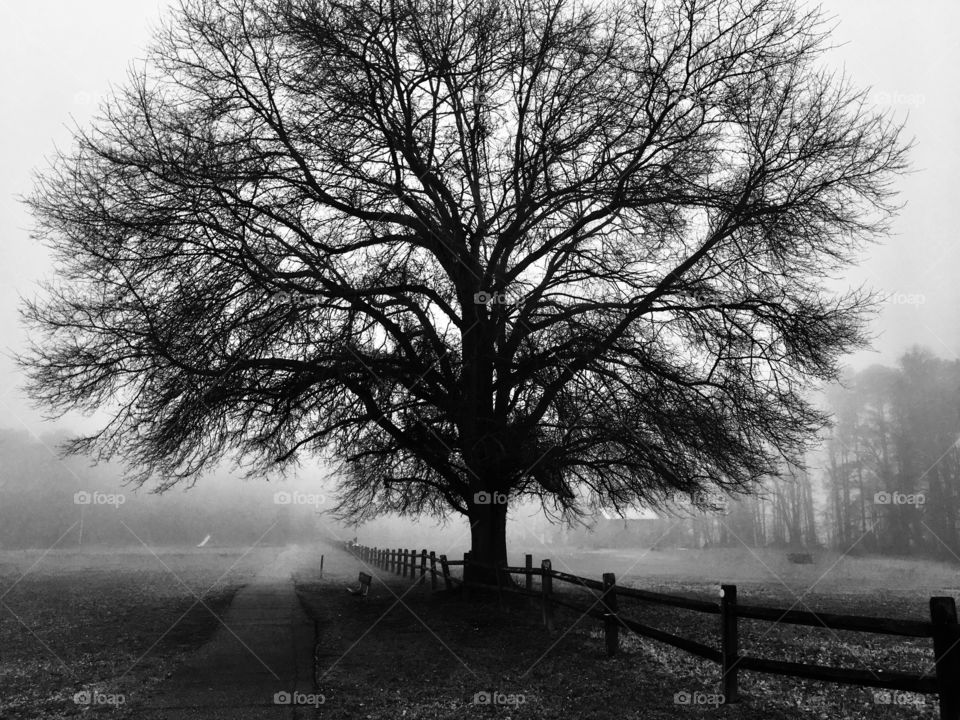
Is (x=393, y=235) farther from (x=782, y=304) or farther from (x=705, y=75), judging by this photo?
(x=782, y=304)

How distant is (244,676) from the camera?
30.5ft

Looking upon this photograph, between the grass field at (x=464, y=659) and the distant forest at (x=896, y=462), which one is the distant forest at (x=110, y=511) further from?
the grass field at (x=464, y=659)

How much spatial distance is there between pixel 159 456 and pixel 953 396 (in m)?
50.6
